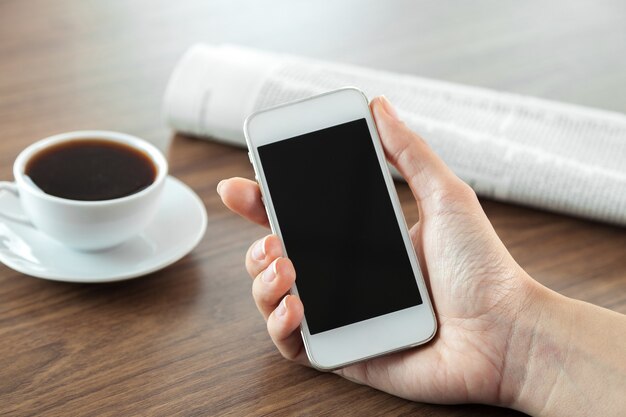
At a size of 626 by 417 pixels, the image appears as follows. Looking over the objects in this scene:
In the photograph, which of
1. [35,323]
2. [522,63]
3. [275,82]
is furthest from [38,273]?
[522,63]

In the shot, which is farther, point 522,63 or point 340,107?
point 522,63

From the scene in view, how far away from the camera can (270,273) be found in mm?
678

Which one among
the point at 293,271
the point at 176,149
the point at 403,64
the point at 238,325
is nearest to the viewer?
the point at 293,271

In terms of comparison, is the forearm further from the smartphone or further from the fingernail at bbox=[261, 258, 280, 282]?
the fingernail at bbox=[261, 258, 280, 282]

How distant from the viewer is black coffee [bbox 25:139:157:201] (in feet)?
2.64


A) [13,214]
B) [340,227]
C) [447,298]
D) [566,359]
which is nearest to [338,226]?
[340,227]

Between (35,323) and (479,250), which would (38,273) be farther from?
(479,250)

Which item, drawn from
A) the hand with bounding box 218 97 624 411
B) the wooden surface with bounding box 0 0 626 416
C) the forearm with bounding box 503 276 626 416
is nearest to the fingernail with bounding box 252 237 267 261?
the hand with bounding box 218 97 624 411

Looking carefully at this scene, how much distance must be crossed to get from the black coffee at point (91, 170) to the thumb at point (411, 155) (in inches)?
9.6

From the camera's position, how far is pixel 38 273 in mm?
779

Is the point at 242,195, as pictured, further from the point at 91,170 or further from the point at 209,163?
the point at 209,163

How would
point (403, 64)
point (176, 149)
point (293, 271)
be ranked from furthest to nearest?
point (403, 64), point (176, 149), point (293, 271)

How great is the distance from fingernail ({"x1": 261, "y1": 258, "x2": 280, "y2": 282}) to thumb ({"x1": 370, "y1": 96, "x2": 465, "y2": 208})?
5.9 inches

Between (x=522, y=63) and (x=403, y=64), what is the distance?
186 millimetres
